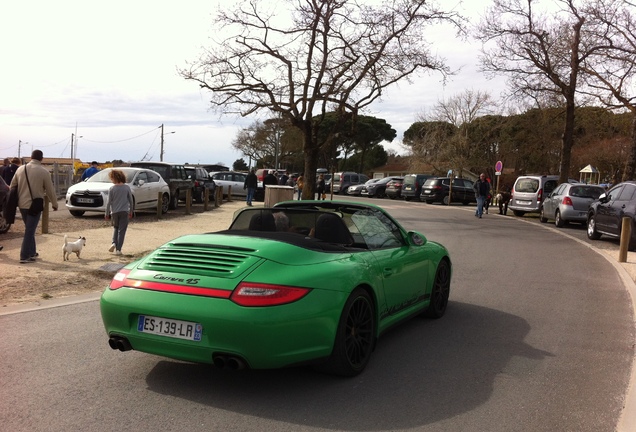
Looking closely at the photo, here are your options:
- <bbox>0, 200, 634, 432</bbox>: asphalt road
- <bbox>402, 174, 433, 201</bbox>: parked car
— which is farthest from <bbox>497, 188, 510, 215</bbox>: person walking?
<bbox>0, 200, 634, 432</bbox>: asphalt road

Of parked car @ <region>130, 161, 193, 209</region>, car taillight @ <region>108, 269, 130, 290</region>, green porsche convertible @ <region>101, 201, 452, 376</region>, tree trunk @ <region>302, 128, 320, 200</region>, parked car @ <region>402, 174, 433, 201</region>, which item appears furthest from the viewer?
parked car @ <region>402, 174, 433, 201</region>

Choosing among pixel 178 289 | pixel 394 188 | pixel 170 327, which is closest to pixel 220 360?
pixel 170 327

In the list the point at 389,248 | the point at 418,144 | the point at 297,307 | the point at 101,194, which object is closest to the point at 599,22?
the point at 101,194

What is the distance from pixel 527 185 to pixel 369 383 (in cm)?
2475

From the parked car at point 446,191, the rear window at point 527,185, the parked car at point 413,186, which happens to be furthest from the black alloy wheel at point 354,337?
the parked car at point 413,186

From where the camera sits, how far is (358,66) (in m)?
28.3

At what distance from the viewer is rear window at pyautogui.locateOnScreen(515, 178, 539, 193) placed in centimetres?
2709

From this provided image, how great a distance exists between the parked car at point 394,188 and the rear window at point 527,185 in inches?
647

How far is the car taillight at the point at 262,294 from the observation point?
13.3ft

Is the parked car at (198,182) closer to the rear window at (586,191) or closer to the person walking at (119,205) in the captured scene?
the rear window at (586,191)

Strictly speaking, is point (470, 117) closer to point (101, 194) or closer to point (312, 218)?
point (101, 194)

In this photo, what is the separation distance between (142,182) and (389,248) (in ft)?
51.7

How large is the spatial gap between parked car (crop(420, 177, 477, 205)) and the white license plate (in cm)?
3470

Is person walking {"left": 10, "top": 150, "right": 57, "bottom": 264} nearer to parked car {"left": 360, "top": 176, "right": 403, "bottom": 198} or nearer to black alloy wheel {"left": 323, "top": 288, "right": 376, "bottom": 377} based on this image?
black alloy wheel {"left": 323, "top": 288, "right": 376, "bottom": 377}
